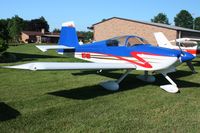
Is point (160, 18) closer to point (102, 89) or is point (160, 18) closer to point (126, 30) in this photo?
point (126, 30)

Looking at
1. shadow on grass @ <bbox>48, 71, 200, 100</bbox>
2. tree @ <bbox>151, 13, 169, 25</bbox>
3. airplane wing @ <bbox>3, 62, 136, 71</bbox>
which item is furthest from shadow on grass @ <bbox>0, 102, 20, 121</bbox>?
tree @ <bbox>151, 13, 169, 25</bbox>

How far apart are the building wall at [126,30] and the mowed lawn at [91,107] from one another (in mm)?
23007

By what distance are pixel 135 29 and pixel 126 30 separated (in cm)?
141

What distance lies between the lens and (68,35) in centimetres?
1201

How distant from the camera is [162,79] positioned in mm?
10727

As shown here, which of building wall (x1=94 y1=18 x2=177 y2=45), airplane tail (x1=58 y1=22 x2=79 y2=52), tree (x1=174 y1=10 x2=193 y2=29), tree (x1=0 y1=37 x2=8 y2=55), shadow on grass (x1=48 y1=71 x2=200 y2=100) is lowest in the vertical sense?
shadow on grass (x1=48 y1=71 x2=200 y2=100)

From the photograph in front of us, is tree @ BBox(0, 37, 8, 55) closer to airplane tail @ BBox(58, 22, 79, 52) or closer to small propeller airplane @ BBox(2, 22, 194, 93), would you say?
airplane tail @ BBox(58, 22, 79, 52)

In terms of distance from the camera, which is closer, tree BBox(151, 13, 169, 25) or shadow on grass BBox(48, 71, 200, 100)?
shadow on grass BBox(48, 71, 200, 100)

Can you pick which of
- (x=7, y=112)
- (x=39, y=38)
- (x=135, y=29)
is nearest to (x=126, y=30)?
(x=135, y=29)

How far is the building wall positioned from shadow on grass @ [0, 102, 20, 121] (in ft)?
89.1

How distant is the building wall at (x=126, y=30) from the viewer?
106 ft

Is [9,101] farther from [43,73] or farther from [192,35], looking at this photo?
[192,35]

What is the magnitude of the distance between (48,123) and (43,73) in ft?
20.9

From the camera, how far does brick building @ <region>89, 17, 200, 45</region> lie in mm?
31766
